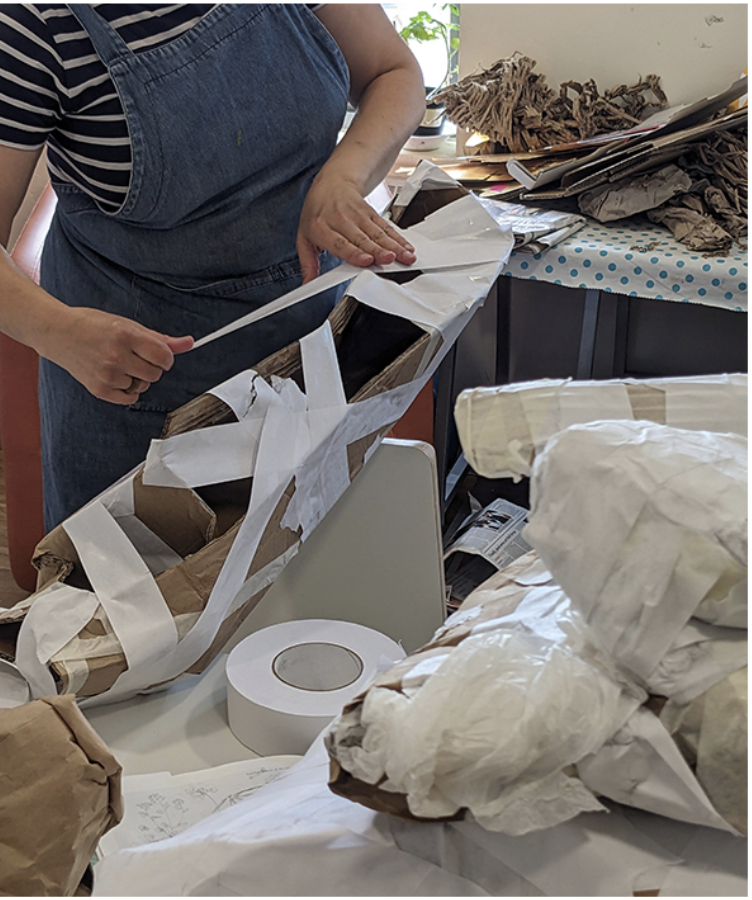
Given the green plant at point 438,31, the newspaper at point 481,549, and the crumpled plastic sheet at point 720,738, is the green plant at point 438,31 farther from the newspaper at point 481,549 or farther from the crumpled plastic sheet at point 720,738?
the crumpled plastic sheet at point 720,738

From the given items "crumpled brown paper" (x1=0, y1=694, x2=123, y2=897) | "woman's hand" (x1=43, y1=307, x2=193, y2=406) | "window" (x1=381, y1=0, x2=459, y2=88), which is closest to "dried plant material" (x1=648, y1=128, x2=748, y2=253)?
"woman's hand" (x1=43, y1=307, x2=193, y2=406)

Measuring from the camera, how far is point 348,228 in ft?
2.40

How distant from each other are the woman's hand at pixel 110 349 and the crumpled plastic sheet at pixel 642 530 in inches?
15.5

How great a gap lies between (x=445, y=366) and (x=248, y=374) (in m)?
0.74

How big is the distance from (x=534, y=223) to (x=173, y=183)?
0.61 metres

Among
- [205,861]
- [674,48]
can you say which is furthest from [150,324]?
[674,48]

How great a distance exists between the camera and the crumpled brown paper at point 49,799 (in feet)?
1.14

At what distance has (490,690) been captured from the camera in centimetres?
28

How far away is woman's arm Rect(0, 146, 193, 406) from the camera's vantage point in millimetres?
608

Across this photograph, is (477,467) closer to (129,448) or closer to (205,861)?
(205,861)

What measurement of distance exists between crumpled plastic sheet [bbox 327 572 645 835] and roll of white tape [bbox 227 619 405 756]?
24 cm

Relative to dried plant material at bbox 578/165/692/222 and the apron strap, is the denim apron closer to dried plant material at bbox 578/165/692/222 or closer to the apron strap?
the apron strap

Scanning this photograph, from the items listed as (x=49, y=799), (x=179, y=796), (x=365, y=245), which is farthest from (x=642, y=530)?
(x=365, y=245)

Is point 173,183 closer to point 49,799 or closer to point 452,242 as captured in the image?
point 452,242
